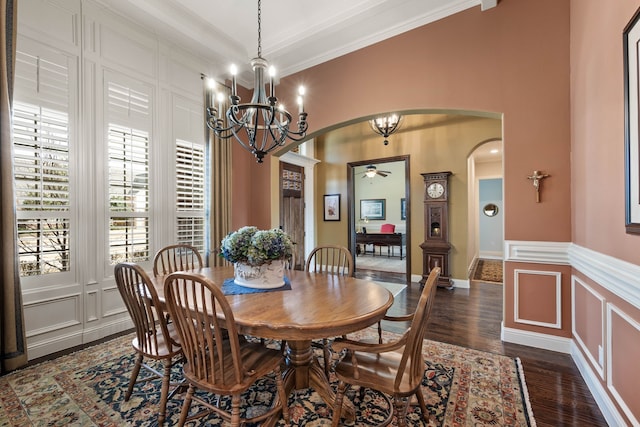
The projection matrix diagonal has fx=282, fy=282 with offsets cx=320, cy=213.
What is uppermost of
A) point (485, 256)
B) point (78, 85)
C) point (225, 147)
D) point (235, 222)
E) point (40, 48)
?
point (40, 48)

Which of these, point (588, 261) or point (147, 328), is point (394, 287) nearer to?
point (588, 261)

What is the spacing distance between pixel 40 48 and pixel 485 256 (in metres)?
10.4

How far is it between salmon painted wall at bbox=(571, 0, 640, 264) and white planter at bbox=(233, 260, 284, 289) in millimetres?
1997

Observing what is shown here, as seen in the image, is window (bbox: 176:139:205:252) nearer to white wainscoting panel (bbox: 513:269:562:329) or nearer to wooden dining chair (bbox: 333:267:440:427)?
wooden dining chair (bbox: 333:267:440:427)

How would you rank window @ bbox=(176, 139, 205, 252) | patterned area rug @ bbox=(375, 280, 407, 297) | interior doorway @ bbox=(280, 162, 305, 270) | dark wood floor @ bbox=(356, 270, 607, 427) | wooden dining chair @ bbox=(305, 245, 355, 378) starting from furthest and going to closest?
interior doorway @ bbox=(280, 162, 305, 270)
patterned area rug @ bbox=(375, 280, 407, 297)
window @ bbox=(176, 139, 205, 252)
wooden dining chair @ bbox=(305, 245, 355, 378)
dark wood floor @ bbox=(356, 270, 607, 427)

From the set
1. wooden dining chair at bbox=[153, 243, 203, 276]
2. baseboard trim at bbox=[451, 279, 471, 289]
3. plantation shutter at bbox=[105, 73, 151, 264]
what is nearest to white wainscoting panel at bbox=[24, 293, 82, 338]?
plantation shutter at bbox=[105, 73, 151, 264]

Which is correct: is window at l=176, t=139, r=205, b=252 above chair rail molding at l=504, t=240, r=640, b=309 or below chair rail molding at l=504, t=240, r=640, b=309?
above

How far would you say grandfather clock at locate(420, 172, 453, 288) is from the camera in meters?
5.08

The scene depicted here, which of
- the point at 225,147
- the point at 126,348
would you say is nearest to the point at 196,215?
the point at 225,147

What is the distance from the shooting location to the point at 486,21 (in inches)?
113

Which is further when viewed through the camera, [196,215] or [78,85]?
[196,215]

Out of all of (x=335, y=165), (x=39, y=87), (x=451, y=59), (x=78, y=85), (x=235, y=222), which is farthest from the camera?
(x=335, y=165)

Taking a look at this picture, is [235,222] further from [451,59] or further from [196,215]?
[451,59]

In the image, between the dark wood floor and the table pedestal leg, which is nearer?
the dark wood floor
